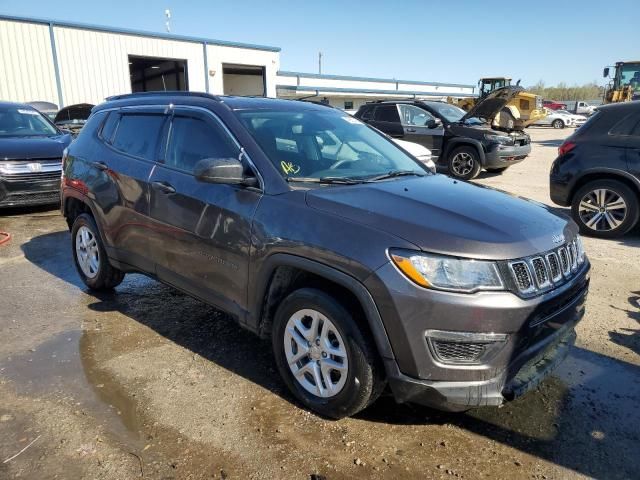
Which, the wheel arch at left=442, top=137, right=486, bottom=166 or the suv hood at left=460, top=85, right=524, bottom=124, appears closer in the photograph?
the wheel arch at left=442, top=137, right=486, bottom=166

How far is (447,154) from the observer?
12.0m

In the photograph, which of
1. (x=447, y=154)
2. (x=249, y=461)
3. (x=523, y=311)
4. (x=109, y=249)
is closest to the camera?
(x=523, y=311)

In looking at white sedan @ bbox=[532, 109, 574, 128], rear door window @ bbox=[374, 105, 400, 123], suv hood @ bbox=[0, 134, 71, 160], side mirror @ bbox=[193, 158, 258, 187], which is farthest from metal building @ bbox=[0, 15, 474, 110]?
white sedan @ bbox=[532, 109, 574, 128]

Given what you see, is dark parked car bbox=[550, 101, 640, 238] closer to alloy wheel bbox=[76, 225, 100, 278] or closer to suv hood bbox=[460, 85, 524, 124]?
suv hood bbox=[460, 85, 524, 124]

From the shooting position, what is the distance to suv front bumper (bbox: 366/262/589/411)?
235 cm

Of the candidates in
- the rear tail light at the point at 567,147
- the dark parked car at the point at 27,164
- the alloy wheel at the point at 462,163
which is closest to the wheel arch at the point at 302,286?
the rear tail light at the point at 567,147

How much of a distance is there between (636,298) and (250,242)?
3.80 meters

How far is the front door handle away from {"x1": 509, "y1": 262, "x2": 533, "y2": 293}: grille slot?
7.73 feet

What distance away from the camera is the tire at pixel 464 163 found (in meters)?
11.6

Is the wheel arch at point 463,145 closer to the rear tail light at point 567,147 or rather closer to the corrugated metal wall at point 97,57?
the rear tail light at point 567,147

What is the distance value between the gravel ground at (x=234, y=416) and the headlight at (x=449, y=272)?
3.06ft

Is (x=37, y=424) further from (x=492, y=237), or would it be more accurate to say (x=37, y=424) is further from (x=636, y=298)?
(x=636, y=298)

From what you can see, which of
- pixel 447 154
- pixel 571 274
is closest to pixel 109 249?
pixel 571 274

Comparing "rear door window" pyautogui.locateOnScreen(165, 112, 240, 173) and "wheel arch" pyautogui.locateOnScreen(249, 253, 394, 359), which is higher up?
"rear door window" pyautogui.locateOnScreen(165, 112, 240, 173)
